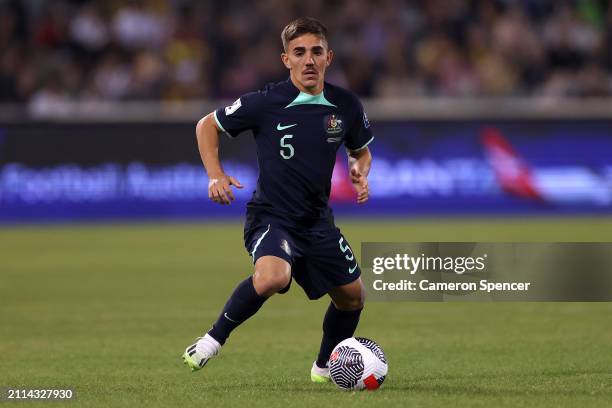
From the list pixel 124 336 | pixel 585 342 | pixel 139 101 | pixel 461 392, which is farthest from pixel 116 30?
pixel 461 392

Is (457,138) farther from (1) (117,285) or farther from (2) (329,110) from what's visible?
(2) (329,110)

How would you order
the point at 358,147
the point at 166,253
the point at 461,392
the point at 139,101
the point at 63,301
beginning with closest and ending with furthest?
the point at 461,392
the point at 358,147
the point at 63,301
the point at 166,253
the point at 139,101

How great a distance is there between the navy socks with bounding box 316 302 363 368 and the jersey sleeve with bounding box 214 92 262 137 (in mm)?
1176

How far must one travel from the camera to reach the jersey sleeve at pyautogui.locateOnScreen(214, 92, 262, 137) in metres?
7.16

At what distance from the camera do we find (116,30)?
21.8 m

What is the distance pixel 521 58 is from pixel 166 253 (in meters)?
8.02

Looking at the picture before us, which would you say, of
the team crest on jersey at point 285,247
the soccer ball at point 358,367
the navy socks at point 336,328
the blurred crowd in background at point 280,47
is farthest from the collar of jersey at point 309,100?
the blurred crowd in background at point 280,47

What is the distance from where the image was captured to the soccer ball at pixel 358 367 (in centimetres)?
690

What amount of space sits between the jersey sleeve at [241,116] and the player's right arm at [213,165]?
5 cm

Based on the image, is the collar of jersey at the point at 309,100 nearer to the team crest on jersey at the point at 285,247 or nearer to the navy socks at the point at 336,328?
the team crest on jersey at the point at 285,247

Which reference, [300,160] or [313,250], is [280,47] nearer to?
[300,160]

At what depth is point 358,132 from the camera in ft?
24.3

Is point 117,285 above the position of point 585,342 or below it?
below

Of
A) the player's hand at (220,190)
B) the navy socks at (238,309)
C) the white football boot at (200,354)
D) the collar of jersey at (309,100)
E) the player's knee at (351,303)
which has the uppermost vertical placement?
the collar of jersey at (309,100)
